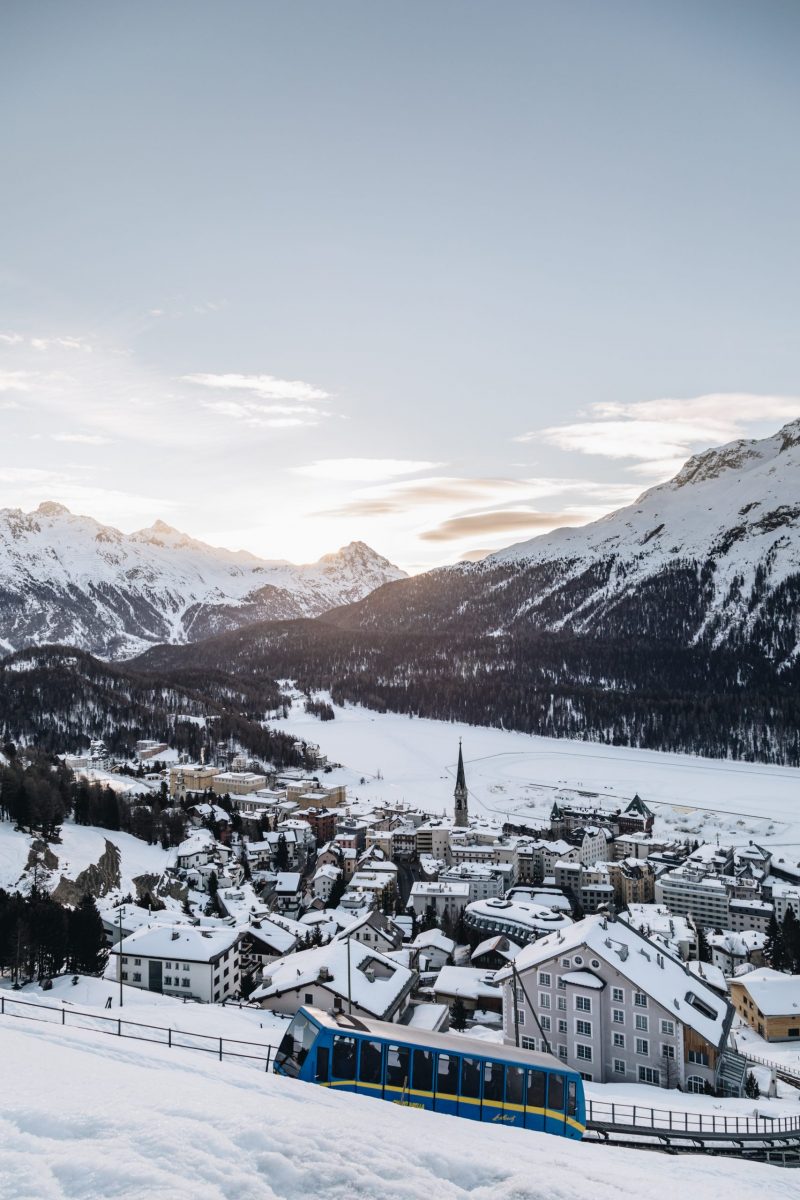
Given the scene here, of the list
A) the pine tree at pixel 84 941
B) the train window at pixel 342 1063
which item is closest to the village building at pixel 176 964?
the pine tree at pixel 84 941

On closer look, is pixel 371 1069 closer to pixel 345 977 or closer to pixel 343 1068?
pixel 343 1068

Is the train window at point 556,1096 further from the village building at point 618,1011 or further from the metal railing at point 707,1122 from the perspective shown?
the village building at point 618,1011

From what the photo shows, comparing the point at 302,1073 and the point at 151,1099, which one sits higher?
the point at 151,1099

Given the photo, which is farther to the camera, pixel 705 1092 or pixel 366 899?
pixel 366 899

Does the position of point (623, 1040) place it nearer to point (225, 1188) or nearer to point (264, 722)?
point (225, 1188)

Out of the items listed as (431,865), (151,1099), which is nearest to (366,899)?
(431,865)

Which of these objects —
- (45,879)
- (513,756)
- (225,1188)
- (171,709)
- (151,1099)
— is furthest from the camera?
(171,709)

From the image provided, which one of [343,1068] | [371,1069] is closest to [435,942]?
[371,1069]

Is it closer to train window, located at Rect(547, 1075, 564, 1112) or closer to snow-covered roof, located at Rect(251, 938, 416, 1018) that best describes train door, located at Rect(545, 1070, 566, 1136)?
train window, located at Rect(547, 1075, 564, 1112)
